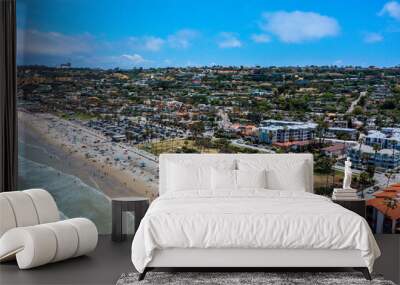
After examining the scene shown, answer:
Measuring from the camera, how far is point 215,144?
814 centimetres

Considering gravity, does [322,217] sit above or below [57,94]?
below

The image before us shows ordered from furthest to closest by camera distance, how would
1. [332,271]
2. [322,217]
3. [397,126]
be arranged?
[397,126] < [332,271] < [322,217]

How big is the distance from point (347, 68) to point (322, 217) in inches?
129

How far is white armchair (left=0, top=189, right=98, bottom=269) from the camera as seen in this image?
5.59 m

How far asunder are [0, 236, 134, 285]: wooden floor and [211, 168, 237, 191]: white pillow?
1.25 m

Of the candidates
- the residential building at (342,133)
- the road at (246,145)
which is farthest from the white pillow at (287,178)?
the residential building at (342,133)

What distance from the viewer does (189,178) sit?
721cm

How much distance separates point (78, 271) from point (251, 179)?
2.26 metres

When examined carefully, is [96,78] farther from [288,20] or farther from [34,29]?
[288,20]

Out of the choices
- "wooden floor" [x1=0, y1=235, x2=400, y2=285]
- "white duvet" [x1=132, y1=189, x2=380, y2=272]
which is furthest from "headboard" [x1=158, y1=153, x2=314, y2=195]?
"white duvet" [x1=132, y1=189, x2=380, y2=272]

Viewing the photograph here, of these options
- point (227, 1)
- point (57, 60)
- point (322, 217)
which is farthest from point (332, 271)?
point (57, 60)

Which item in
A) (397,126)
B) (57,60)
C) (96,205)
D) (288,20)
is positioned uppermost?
(288,20)

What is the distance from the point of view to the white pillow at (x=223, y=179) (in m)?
7.04

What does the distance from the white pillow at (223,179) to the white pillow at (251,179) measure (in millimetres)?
54
